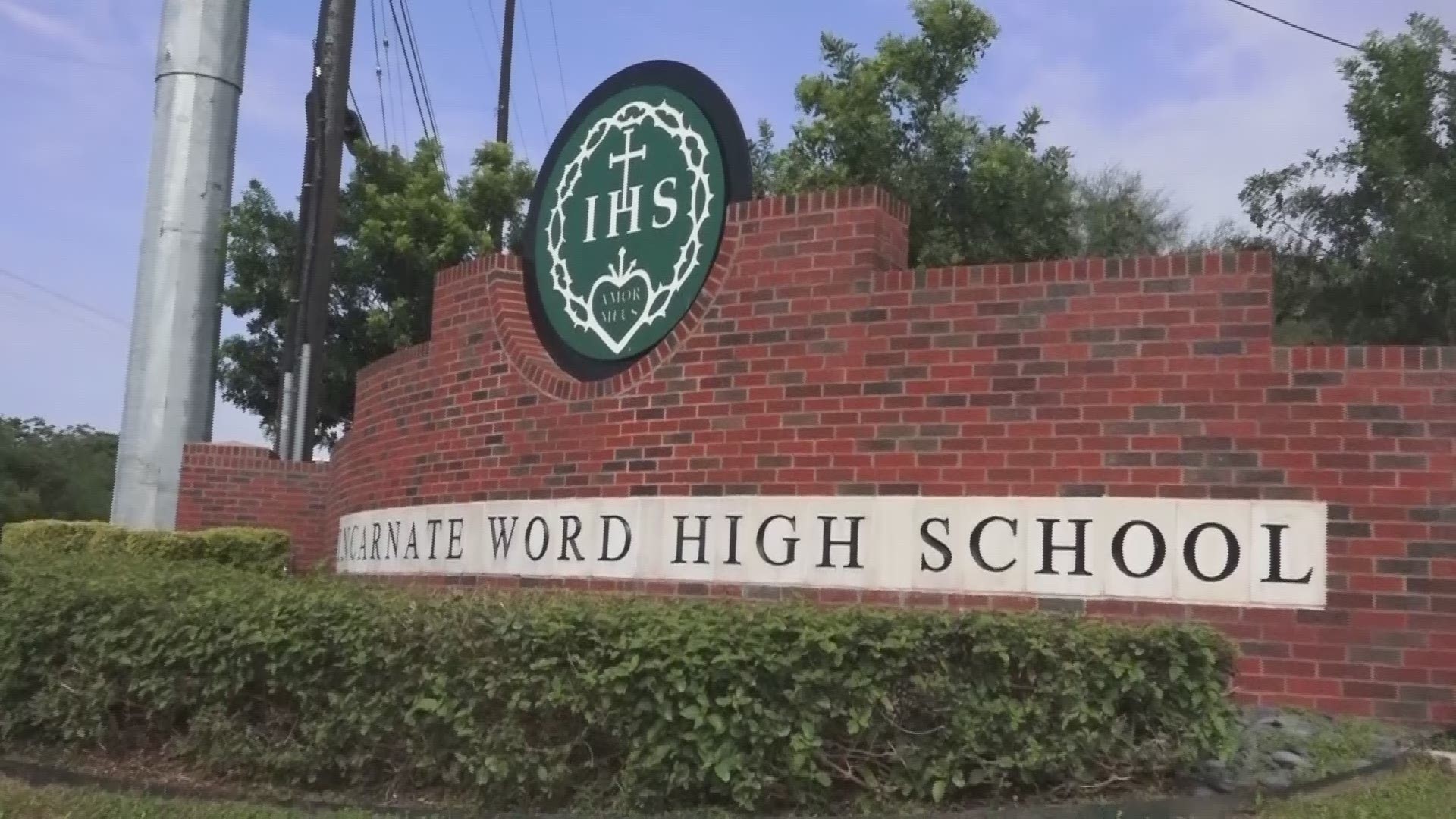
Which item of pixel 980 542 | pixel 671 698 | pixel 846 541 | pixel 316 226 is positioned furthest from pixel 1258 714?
pixel 316 226

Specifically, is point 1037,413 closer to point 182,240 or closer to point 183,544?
point 183,544

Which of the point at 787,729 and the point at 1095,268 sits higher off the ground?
the point at 1095,268

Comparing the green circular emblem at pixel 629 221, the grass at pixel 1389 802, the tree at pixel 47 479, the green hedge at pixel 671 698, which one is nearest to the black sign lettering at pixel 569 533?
the green circular emblem at pixel 629 221

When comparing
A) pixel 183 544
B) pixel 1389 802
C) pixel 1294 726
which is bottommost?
pixel 1389 802

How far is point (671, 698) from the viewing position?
5.19 m

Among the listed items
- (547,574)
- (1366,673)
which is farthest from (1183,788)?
A: (547,574)

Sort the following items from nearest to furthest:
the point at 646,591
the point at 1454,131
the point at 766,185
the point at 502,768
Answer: the point at 502,768 < the point at 646,591 < the point at 1454,131 < the point at 766,185

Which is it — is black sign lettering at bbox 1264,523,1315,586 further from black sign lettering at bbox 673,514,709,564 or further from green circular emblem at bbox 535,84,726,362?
green circular emblem at bbox 535,84,726,362

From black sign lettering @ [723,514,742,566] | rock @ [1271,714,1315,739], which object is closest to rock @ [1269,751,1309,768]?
rock @ [1271,714,1315,739]

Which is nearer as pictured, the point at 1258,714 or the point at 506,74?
the point at 1258,714

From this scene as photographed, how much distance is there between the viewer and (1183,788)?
505 cm

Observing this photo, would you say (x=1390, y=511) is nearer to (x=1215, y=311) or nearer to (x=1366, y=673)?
(x=1366, y=673)

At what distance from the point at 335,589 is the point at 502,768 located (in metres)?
1.54

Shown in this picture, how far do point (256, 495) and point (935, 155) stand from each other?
7601 mm
